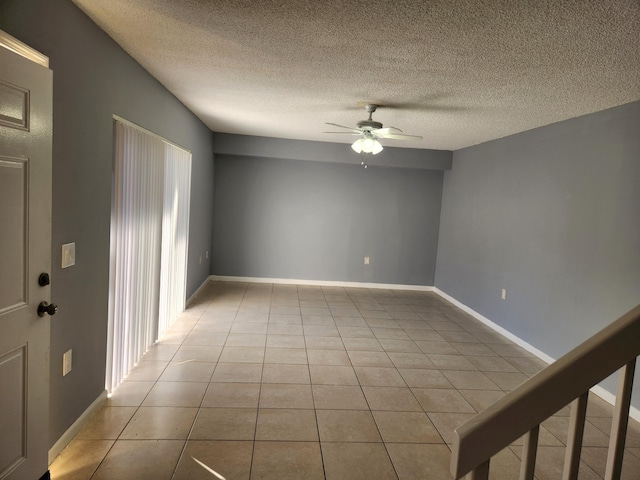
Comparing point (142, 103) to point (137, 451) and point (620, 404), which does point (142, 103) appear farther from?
point (620, 404)

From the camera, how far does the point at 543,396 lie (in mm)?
830

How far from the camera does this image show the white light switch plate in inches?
83.0

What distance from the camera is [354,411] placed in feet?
9.32

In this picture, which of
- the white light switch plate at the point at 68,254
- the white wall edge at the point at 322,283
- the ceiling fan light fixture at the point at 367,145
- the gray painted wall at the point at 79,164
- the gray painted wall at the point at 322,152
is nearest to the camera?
the gray painted wall at the point at 79,164

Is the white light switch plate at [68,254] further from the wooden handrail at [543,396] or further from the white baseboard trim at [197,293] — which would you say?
the white baseboard trim at [197,293]

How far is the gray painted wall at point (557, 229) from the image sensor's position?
322 centimetres

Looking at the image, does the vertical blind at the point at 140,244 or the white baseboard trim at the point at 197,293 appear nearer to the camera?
the vertical blind at the point at 140,244

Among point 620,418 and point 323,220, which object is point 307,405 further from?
point 323,220

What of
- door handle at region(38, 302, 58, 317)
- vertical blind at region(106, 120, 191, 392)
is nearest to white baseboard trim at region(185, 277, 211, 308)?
vertical blind at region(106, 120, 191, 392)

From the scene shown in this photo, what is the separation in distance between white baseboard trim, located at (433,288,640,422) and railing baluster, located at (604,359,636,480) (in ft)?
5.64

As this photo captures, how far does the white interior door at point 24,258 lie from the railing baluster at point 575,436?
75.0 inches

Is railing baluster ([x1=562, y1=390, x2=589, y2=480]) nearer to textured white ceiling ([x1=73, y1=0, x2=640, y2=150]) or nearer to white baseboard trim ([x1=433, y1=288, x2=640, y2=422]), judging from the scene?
textured white ceiling ([x1=73, y1=0, x2=640, y2=150])

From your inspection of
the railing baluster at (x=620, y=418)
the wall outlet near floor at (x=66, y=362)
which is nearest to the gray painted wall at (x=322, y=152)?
the wall outlet near floor at (x=66, y=362)

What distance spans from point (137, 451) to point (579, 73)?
3.47 meters
